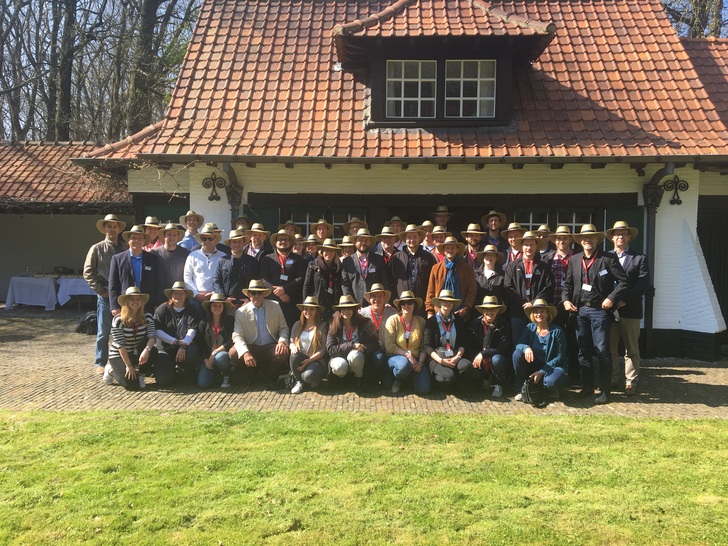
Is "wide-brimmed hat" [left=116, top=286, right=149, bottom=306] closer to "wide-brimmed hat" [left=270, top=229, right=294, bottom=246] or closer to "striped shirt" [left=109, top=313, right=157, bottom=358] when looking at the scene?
"striped shirt" [left=109, top=313, right=157, bottom=358]

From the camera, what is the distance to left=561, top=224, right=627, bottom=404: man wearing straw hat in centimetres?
600

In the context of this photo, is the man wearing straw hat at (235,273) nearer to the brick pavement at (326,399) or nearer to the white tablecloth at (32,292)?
the brick pavement at (326,399)

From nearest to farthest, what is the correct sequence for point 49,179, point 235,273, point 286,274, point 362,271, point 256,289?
point 256,289
point 362,271
point 235,273
point 286,274
point 49,179

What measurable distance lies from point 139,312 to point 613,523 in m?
4.96

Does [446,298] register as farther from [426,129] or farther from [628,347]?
[426,129]

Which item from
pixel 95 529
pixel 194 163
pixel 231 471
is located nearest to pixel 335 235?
pixel 194 163

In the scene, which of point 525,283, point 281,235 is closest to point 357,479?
point 525,283

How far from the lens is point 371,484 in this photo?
386 centimetres

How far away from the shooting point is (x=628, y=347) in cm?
636

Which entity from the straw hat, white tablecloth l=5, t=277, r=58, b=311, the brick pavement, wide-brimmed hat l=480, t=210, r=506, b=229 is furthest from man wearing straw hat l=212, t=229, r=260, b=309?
white tablecloth l=5, t=277, r=58, b=311

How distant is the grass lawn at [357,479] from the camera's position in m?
3.28

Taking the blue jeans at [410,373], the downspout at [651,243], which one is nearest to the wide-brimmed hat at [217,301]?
the blue jeans at [410,373]

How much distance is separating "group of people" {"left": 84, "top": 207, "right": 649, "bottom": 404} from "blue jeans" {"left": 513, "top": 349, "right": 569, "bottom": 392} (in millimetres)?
12

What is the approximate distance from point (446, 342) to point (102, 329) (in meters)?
4.10
